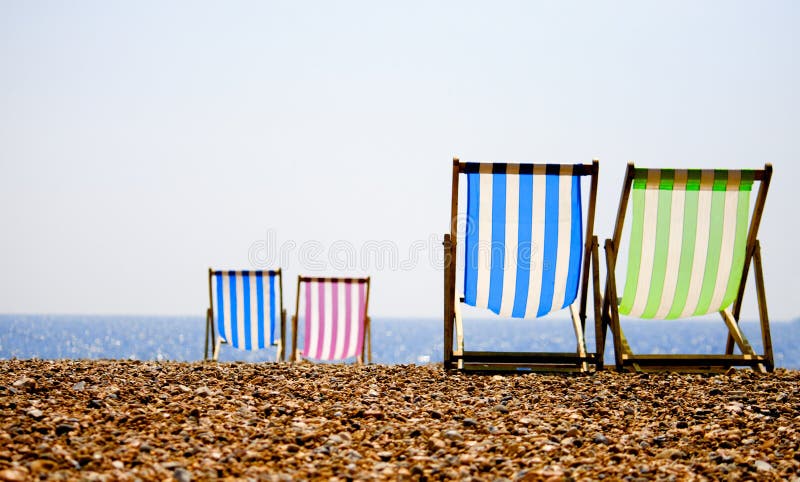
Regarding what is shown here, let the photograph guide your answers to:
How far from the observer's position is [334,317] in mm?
7359

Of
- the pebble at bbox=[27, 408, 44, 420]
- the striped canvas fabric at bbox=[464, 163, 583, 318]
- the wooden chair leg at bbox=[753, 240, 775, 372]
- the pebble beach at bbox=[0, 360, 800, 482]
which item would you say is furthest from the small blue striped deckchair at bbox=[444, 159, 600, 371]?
the pebble at bbox=[27, 408, 44, 420]

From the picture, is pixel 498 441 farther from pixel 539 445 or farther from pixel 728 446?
pixel 728 446

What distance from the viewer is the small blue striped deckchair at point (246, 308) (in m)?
7.41

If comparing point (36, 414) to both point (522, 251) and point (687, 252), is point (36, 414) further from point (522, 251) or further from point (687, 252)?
point (687, 252)

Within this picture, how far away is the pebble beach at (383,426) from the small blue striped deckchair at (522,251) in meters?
0.41

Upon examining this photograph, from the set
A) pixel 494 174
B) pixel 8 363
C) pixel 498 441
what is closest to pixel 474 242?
pixel 494 174

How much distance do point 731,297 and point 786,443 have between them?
202cm

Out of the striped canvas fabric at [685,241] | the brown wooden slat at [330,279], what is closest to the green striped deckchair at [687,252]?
the striped canvas fabric at [685,241]

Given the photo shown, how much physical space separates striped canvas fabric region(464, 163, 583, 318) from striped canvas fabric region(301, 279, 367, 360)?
8.33 ft

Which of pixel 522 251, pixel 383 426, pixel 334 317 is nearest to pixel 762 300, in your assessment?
pixel 522 251

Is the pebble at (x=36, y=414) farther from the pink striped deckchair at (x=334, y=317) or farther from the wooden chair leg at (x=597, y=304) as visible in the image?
the pink striped deckchair at (x=334, y=317)

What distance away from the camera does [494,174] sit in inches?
188

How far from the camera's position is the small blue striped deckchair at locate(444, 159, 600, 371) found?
478 centimetres

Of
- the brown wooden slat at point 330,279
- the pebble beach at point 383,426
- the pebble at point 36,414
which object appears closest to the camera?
the pebble beach at point 383,426
